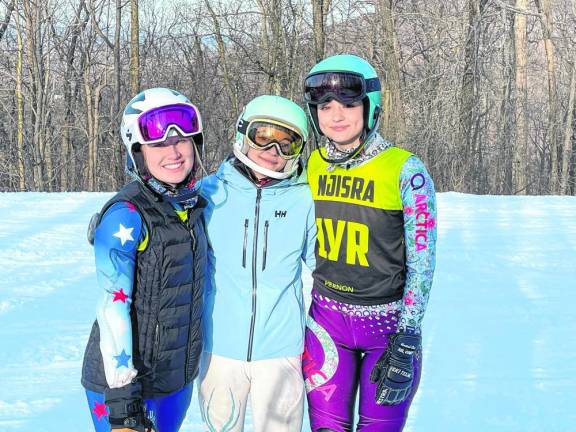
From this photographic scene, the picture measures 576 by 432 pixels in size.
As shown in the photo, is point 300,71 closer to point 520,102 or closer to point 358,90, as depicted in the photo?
point 520,102

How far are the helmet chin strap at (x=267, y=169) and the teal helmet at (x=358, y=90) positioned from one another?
272 millimetres

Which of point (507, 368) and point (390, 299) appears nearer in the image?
point (390, 299)

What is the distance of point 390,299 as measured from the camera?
2424mm

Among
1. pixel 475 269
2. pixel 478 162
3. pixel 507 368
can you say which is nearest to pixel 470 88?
pixel 478 162

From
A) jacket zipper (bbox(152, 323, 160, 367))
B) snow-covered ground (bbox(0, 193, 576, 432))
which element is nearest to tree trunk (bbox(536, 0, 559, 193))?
snow-covered ground (bbox(0, 193, 576, 432))

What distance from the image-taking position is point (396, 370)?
2.29m

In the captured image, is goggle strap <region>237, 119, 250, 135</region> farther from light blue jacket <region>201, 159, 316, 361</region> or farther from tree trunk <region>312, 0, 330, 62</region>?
tree trunk <region>312, 0, 330, 62</region>

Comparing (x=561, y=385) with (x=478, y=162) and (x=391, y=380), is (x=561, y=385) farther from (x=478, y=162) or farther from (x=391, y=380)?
(x=478, y=162)

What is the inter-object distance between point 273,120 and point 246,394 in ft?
3.84

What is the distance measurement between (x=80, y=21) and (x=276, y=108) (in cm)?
2273

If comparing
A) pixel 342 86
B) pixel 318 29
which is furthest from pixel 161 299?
pixel 318 29

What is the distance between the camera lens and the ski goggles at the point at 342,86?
2379 mm

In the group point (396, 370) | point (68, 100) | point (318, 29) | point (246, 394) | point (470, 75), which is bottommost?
point (246, 394)

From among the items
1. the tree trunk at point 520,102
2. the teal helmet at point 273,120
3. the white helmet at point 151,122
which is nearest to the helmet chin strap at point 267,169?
the teal helmet at point 273,120
